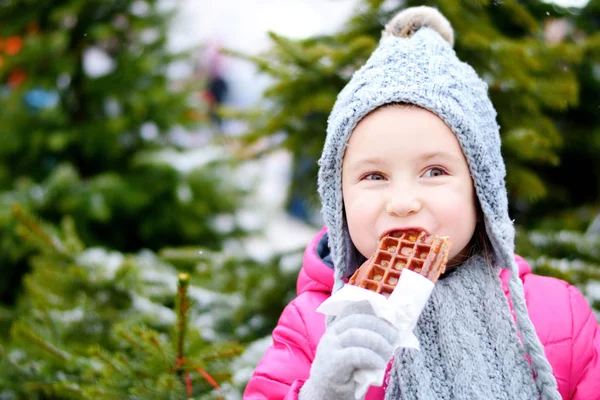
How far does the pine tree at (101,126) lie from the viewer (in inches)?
167

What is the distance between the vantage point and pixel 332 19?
339 cm

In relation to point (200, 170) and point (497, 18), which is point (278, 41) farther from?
point (200, 170)

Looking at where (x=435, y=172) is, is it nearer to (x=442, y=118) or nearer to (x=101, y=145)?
(x=442, y=118)

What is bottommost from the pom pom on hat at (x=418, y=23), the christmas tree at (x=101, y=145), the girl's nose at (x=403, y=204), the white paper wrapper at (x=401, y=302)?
the christmas tree at (x=101, y=145)

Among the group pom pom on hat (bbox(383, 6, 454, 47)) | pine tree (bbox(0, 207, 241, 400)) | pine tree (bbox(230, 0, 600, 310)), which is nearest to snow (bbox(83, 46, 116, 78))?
pine tree (bbox(0, 207, 241, 400))

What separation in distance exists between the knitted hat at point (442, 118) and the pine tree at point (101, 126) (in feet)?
8.99

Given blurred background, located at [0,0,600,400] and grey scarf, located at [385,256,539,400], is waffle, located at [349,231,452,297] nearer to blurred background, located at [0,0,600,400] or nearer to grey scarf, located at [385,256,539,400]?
grey scarf, located at [385,256,539,400]

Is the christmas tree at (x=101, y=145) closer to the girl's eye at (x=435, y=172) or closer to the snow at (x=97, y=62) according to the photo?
the snow at (x=97, y=62)

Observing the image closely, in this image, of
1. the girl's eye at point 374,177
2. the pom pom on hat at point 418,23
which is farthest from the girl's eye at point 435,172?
the pom pom on hat at point 418,23

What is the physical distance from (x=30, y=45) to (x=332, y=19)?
7.40ft

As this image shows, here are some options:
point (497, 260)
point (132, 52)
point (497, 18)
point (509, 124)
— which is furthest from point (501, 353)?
point (132, 52)

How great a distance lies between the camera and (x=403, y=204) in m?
1.47

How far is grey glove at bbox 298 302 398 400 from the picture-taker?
128 cm

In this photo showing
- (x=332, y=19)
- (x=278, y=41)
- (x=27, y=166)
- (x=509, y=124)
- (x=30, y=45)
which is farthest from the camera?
(x=27, y=166)
